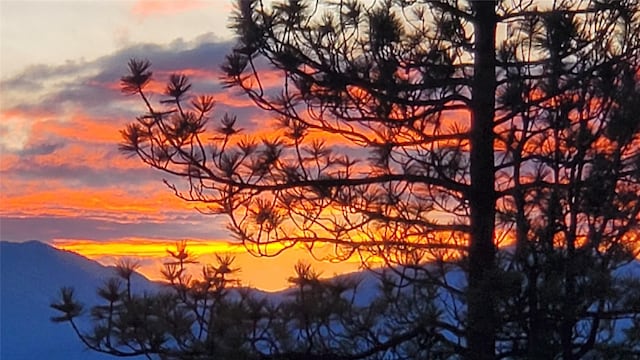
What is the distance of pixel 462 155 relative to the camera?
6.91 m

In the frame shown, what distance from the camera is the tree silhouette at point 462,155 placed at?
→ 239 inches

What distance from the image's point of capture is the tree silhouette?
608 cm

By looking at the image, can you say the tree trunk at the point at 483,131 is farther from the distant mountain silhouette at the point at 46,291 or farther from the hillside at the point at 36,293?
the hillside at the point at 36,293

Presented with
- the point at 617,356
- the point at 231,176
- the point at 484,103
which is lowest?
the point at 617,356

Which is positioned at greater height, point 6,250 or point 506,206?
point 6,250

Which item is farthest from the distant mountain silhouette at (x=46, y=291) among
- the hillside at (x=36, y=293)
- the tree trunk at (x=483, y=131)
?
the tree trunk at (x=483, y=131)

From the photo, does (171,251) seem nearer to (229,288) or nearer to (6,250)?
(229,288)

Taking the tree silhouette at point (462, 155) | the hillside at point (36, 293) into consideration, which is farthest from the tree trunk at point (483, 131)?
the hillside at point (36, 293)

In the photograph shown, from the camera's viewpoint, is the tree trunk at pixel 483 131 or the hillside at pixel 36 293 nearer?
the tree trunk at pixel 483 131

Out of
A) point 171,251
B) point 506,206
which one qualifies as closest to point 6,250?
point 171,251

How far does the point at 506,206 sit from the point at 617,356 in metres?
0.97

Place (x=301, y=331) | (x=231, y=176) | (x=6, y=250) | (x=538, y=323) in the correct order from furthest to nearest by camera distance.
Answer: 1. (x=6, y=250)
2. (x=231, y=176)
3. (x=301, y=331)
4. (x=538, y=323)

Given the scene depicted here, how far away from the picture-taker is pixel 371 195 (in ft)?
22.8

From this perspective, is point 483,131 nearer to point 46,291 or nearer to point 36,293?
point 46,291
